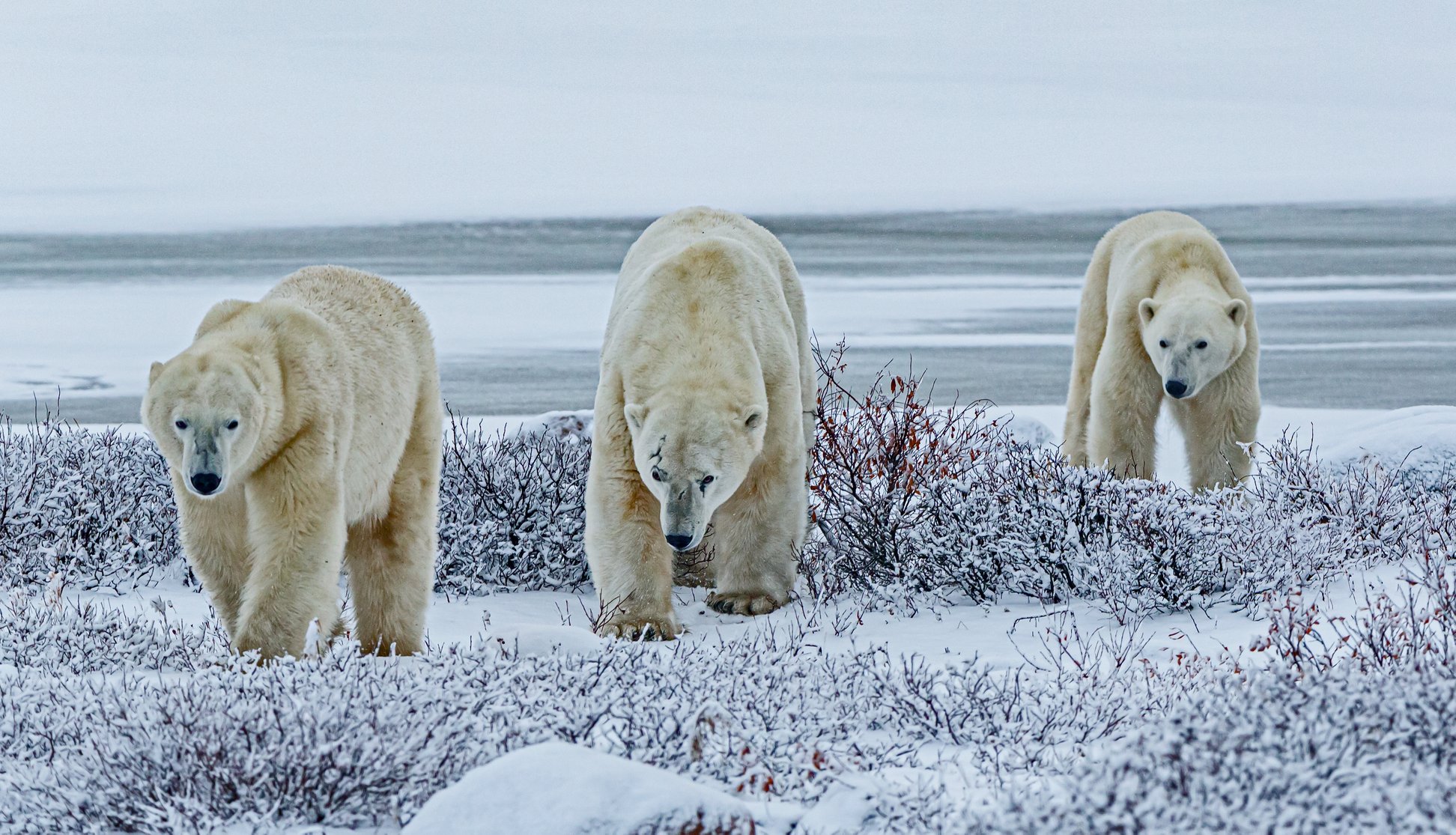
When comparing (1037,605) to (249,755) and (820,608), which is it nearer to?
(820,608)

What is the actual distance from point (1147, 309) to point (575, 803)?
4316 millimetres

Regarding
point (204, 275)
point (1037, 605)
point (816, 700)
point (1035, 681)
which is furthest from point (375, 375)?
point (204, 275)

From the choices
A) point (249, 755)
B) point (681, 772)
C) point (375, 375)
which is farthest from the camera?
point (375, 375)

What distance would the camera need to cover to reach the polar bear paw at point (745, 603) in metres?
4.90

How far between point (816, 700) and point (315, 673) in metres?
1.05

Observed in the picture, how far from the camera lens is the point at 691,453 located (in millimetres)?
4355

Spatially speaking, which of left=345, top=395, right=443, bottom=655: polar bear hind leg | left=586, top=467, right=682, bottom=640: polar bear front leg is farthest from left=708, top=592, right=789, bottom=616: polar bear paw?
left=345, top=395, right=443, bottom=655: polar bear hind leg

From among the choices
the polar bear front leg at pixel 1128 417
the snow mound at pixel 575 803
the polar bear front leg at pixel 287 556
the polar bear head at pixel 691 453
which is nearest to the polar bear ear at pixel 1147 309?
the polar bear front leg at pixel 1128 417

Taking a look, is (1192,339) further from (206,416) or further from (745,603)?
(206,416)

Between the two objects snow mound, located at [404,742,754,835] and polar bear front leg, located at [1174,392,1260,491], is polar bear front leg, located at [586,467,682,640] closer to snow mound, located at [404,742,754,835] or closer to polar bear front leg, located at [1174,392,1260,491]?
snow mound, located at [404,742,754,835]

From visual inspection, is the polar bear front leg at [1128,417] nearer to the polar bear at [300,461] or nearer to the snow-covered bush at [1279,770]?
the polar bear at [300,461]

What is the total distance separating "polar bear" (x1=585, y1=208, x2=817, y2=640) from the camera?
4.42 meters

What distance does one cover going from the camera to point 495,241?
32.4 meters

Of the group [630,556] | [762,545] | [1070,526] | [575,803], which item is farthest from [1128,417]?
[575,803]
